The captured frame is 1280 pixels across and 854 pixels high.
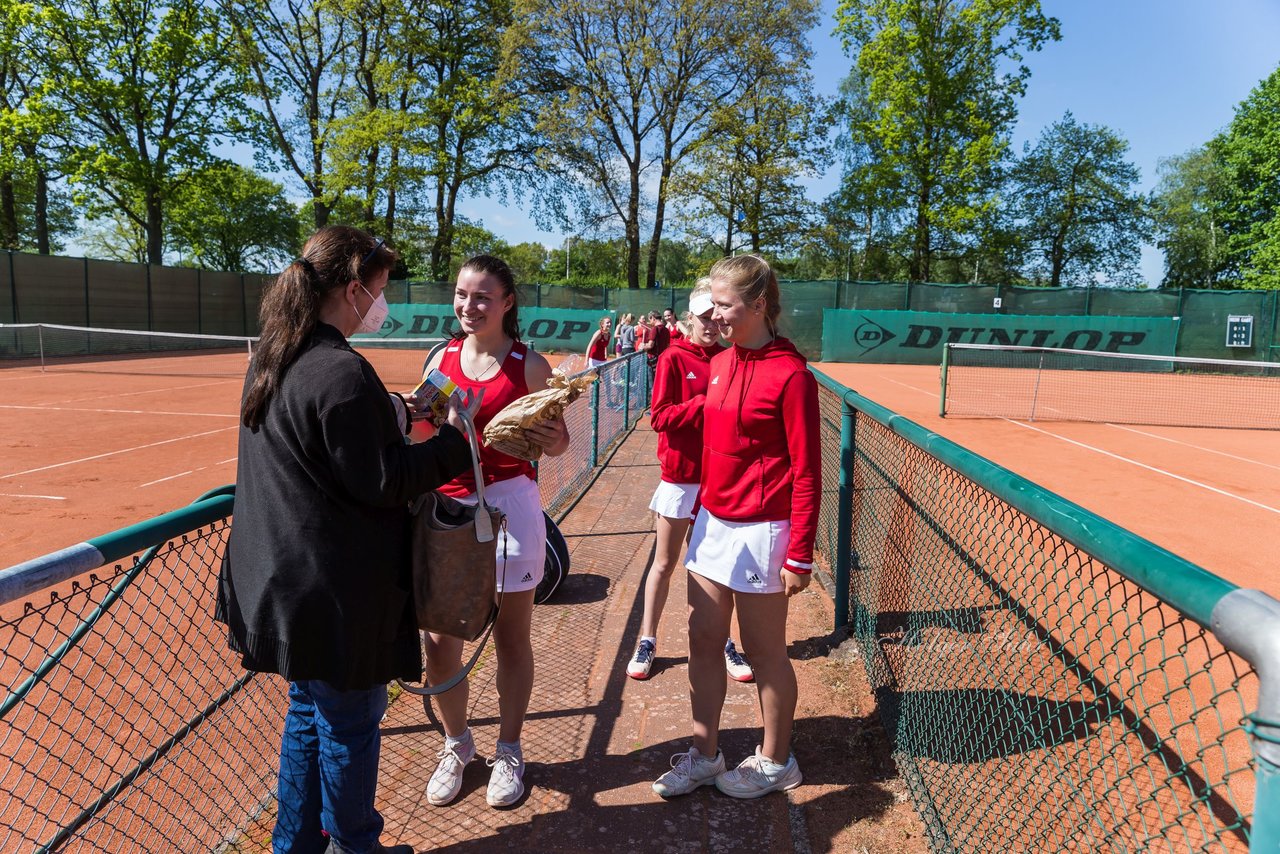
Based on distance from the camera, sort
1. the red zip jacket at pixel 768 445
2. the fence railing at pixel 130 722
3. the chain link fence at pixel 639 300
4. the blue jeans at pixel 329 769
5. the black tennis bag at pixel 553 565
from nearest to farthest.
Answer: the fence railing at pixel 130 722 → the blue jeans at pixel 329 769 → the red zip jacket at pixel 768 445 → the black tennis bag at pixel 553 565 → the chain link fence at pixel 639 300

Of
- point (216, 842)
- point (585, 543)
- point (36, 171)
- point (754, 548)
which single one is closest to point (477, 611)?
point (754, 548)

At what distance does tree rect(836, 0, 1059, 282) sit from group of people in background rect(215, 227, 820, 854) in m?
34.3

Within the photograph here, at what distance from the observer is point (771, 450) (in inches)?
104

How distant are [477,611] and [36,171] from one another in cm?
3880

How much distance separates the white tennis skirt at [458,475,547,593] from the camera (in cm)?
268

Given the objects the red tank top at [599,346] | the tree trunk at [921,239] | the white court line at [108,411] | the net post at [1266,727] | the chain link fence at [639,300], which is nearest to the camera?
the net post at [1266,727]

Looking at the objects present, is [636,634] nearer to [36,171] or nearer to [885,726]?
[885,726]

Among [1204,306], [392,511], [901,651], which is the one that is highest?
[1204,306]

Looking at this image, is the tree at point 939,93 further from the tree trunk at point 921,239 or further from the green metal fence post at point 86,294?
the green metal fence post at point 86,294

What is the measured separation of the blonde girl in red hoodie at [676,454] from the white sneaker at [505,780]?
1.02m

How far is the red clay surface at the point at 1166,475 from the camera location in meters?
6.46

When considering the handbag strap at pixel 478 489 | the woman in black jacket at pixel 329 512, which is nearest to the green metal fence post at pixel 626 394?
the handbag strap at pixel 478 489

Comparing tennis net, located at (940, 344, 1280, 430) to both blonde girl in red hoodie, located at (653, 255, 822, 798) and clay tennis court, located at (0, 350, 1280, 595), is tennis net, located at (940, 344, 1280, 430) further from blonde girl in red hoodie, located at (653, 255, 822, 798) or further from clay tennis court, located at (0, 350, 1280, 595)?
blonde girl in red hoodie, located at (653, 255, 822, 798)

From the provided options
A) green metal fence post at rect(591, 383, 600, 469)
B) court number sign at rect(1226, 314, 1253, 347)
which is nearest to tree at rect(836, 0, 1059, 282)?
court number sign at rect(1226, 314, 1253, 347)
